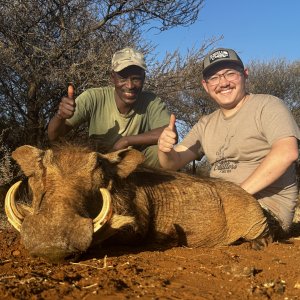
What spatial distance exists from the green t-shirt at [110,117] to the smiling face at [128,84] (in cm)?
18

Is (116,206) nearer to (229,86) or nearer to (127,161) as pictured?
(127,161)

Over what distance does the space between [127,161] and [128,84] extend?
6.74 ft

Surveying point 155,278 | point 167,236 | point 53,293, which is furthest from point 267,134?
point 53,293

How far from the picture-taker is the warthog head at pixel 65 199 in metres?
3.07

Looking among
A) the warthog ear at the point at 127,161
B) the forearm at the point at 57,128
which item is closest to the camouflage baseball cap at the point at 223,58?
the warthog ear at the point at 127,161

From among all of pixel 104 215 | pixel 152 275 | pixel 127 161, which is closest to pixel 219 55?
pixel 127 161

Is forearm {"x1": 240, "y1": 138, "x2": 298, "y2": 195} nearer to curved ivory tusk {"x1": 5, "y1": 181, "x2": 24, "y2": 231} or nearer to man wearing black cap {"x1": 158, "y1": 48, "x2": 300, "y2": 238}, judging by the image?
man wearing black cap {"x1": 158, "y1": 48, "x2": 300, "y2": 238}

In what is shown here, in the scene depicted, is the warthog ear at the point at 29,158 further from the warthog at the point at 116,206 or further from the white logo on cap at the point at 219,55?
the white logo on cap at the point at 219,55

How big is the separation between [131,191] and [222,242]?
1051 mm

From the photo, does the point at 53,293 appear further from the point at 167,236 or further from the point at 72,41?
the point at 72,41

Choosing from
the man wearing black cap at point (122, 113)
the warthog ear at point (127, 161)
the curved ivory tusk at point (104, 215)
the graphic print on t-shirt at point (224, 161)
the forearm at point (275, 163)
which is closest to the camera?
the curved ivory tusk at point (104, 215)

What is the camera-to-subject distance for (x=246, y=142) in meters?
5.04

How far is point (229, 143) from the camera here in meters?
5.18

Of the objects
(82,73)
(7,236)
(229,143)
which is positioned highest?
(82,73)
